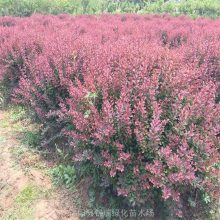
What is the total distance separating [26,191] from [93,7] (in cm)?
1931

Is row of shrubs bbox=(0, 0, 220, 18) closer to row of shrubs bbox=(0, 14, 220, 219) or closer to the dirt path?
row of shrubs bbox=(0, 14, 220, 219)

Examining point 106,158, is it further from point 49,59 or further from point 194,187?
point 49,59

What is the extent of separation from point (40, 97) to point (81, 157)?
4.86 feet

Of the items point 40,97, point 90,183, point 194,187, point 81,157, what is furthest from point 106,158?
point 40,97

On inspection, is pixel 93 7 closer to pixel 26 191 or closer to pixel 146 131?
pixel 26 191

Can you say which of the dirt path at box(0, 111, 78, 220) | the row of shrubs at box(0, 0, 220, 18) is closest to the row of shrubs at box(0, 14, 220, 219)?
the dirt path at box(0, 111, 78, 220)

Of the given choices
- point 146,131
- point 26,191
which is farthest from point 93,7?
point 146,131

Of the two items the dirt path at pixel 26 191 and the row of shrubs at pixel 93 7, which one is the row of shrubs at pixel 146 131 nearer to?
the dirt path at pixel 26 191

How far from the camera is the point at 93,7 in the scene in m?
21.8

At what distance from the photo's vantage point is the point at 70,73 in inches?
182

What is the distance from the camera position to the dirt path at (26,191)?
3814 millimetres

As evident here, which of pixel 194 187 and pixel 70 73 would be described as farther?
pixel 70 73

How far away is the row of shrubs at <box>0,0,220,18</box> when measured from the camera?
1977 centimetres

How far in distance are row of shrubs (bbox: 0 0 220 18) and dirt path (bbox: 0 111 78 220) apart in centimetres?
1638
